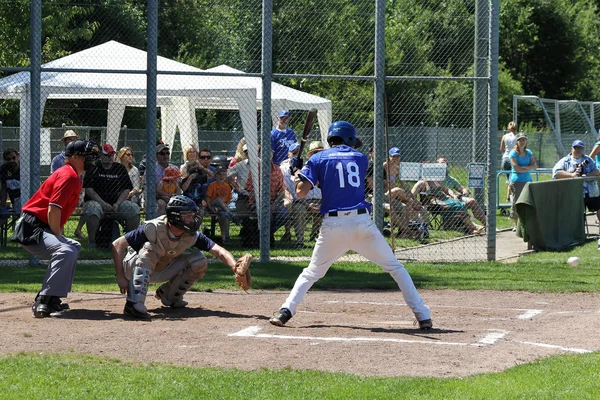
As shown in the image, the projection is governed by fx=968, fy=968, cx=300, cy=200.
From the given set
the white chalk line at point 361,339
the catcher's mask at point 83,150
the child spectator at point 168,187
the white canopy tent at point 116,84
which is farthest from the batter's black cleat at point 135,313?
the child spectator at point 168,187

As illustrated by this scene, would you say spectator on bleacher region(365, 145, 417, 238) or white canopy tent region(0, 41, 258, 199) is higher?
white canopy tent region(0, 41, 258, 199)

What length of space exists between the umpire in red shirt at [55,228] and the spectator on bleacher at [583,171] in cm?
1095

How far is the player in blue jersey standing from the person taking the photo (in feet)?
28.3

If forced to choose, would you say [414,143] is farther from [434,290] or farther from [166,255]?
[166,255]

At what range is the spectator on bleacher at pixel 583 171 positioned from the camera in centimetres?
1761

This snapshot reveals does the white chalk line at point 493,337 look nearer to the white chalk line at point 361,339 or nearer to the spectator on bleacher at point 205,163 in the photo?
the white chalk line at point 361,339

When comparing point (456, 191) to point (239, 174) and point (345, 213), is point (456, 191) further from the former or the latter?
point (345, 213)

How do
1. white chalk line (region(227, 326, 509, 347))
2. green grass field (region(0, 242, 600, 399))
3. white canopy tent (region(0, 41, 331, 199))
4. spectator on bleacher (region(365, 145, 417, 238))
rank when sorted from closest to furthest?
green grass field (region(0, 242, 600, 399)) → white chalk line (region(227, 326, 509, 347)) → white canopy tent (region(0, 41, 331, 199)) → spectator on bleacher (region(365, 145, 417, 238))

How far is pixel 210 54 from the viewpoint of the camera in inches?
579

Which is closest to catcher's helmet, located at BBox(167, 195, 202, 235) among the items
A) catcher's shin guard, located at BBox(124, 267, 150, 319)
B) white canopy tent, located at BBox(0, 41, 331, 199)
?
catcher's shin guard, located at BBox(124, 267, 150, 319)

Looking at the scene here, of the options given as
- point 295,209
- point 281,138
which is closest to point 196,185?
point 281,138

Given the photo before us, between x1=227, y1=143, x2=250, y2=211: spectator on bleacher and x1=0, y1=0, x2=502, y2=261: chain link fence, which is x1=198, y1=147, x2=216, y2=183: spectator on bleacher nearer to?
x1=0, y1=0, x2=502, y2=261: chain link fence

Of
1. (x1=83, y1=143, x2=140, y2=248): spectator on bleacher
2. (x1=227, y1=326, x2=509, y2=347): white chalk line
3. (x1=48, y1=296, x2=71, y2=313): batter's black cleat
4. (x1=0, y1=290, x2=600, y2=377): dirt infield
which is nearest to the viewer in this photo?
(x1=0, y1=290, x2=600, y2=377): dirt infield

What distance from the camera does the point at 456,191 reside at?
18.0 m
